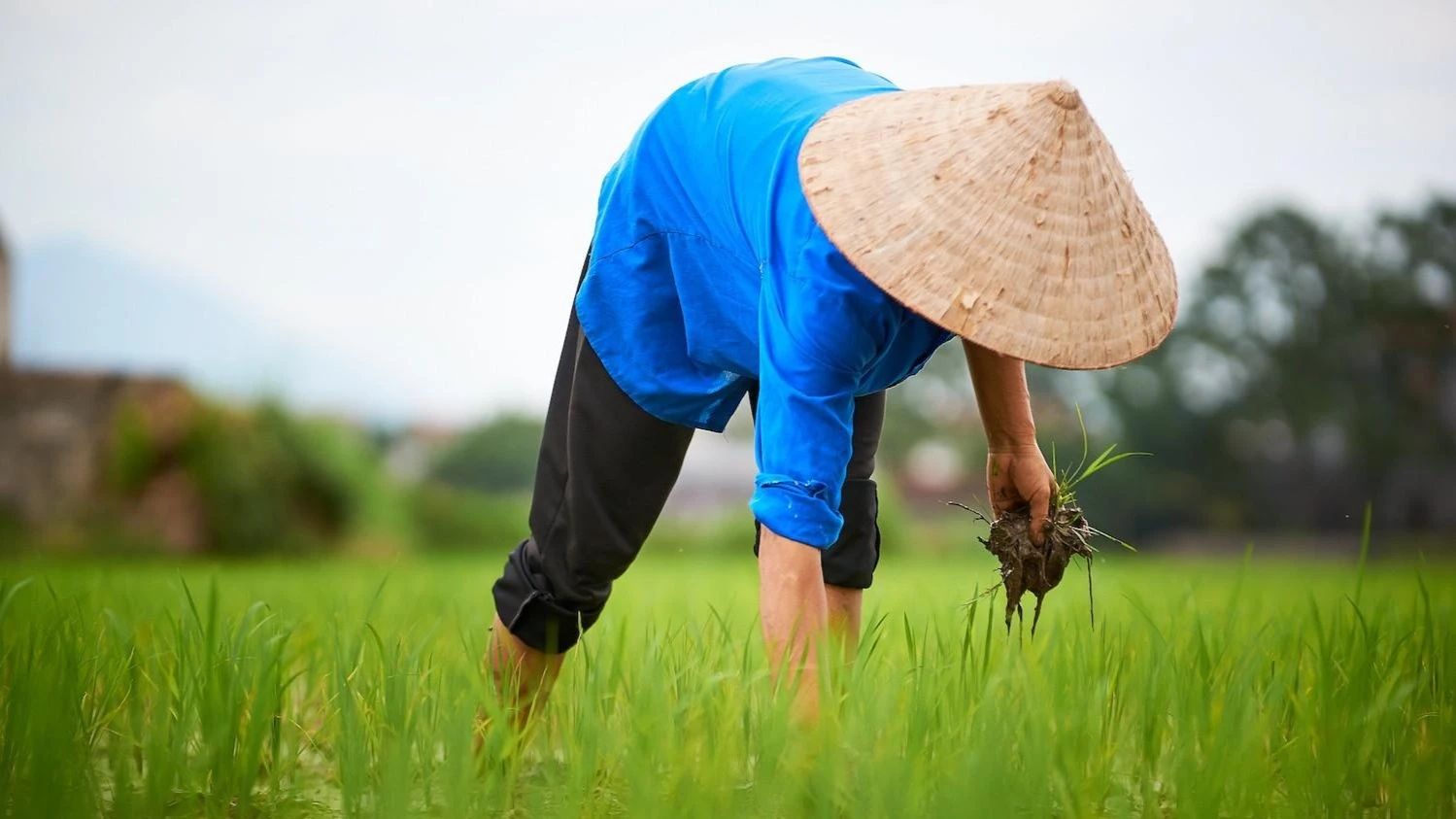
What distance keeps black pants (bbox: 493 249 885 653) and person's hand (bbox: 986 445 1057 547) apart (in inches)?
13.1

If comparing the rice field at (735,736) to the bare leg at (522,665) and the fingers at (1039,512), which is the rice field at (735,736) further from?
the fingers at (1039,512)

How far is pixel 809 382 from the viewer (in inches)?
57.6

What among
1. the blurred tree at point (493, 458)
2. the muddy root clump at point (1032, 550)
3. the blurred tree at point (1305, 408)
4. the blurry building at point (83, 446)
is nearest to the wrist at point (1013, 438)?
the muddy root clump at point (1032, 550)

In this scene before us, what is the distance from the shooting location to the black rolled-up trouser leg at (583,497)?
79.4 inches

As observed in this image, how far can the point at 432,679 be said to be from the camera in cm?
192

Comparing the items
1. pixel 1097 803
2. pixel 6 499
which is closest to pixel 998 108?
pixel 1097 803

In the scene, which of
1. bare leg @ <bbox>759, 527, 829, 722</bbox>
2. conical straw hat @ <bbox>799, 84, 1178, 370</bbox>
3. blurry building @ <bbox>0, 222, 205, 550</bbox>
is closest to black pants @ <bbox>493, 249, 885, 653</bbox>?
bare leg @ <bbox>759, 527, 829, 722</bbox>

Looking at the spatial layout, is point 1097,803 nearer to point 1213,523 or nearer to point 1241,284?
point 1213,523

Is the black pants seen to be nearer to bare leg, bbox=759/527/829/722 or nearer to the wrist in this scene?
the wrist

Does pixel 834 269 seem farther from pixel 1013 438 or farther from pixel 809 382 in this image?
pixel 1013 438

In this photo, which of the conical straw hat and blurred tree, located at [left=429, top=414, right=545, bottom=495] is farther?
blurred tree, located at [left=429, top=414, right=545, bottom=495]

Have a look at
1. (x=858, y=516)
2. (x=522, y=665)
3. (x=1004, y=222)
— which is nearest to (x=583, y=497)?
(x=522, y=665)

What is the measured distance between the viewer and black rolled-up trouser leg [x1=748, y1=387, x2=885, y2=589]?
2.16m

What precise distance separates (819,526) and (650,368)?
567 mm
